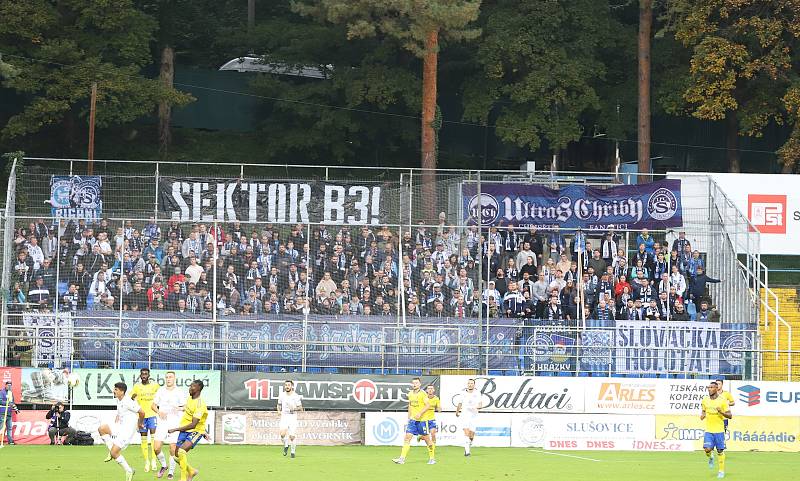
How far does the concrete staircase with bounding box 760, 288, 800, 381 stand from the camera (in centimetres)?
3005

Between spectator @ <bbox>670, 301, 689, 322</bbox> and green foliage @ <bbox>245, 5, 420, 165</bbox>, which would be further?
green foliage @ <bbox>245, 5, 420, 165</bbox>

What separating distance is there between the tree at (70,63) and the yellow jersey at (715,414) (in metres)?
28.1

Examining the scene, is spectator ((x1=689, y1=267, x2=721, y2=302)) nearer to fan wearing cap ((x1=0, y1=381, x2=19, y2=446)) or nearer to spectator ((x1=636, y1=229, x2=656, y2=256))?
spectator ((x1=636, y1=229, x2=656, y2=256))

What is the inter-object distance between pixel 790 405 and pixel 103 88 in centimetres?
2758

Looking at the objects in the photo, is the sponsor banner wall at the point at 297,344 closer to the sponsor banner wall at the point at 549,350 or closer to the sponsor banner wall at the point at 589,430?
the sponsor banner wall at the point at 549,350

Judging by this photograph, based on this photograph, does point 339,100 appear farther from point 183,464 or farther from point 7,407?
point 183,464

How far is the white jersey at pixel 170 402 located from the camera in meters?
20.6

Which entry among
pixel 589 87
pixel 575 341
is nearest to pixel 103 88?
pixel 589 87

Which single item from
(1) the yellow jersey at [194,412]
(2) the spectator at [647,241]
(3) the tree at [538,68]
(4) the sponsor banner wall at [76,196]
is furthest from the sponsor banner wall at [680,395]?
(3) the tree at [538,68]

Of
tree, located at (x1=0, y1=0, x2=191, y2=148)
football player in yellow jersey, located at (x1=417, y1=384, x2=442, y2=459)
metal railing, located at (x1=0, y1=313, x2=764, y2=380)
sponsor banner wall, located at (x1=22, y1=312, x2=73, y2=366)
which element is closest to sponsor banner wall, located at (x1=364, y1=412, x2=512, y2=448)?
metal railing, located at (x1=0, y1=313, x2=764, y2=380)

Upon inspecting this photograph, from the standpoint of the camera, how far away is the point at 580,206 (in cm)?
3338

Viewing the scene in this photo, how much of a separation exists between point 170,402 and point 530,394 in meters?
10.4

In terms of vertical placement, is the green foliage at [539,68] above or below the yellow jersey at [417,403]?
above

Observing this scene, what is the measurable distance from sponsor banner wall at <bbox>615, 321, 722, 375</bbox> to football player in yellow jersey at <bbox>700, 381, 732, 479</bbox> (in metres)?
6.38
